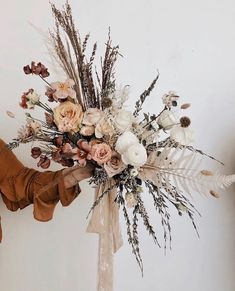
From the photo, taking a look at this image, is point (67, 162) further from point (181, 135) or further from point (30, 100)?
point (181, 135)

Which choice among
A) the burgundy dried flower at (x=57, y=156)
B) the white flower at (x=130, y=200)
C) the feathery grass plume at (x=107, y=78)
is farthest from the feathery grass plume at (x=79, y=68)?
the white flower at (x=130, y=200)

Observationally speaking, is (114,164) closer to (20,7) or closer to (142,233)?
(142,233)

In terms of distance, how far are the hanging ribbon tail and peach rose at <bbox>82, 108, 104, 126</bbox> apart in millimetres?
185

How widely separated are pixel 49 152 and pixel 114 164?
0.62ft

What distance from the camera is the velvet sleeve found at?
116 cm

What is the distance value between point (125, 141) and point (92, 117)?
0.34 ft

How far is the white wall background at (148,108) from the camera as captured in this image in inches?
56.7

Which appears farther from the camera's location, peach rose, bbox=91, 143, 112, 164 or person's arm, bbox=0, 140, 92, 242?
person's arm, bbox=0, 140, 92, 242

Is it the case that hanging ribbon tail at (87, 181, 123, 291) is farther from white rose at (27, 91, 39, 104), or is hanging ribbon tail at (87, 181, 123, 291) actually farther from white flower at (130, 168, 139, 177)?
white rose at (27, 91, 39, 104)

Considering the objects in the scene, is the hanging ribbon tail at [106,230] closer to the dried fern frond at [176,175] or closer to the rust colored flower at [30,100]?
the dried fern frond at [176,175]

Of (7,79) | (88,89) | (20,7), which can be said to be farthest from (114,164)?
(20,7)

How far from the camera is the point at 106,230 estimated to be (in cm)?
113

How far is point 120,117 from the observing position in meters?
1.02

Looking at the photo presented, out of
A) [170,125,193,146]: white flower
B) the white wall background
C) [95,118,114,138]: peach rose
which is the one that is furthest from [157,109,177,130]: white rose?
the white wall background
